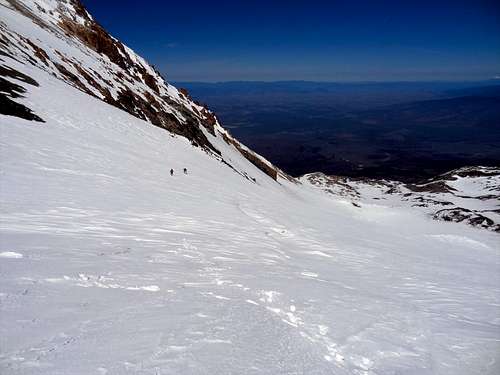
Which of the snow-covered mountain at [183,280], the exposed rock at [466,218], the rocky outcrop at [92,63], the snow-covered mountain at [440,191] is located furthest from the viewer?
the snow-covered mountain at [440,191]

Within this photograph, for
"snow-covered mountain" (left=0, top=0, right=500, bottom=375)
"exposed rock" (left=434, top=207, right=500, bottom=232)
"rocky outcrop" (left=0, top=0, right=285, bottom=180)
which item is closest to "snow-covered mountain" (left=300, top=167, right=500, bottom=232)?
"exposed rock" (left=434, top=207, right=500, bottom=232)

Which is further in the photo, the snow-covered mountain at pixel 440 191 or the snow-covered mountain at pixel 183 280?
the snow-covered mountain at pixel 440 191

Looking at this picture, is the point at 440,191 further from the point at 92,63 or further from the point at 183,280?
the point at 183,280

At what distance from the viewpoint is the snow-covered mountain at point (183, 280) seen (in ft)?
16.1

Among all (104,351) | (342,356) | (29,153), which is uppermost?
(29,153)

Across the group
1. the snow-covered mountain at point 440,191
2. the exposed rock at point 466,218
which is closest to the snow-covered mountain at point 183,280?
the exposed rock at point 466,218

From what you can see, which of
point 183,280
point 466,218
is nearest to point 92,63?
point 183,280

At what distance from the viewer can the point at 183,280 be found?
7660 mm

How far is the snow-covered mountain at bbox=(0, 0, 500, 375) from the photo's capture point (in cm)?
492

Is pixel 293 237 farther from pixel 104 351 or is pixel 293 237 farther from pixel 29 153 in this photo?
pixel 104 351

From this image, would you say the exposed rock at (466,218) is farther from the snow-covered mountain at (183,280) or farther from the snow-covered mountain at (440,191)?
the snow-covered mountain at (183,280)

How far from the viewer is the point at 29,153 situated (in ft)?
51.5

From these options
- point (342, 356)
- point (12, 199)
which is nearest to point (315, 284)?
point (342, 356)

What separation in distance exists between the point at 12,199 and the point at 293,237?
432 inches
